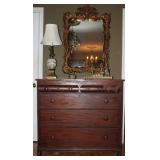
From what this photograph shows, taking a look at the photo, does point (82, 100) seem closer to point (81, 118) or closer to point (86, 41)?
point (81, 118)

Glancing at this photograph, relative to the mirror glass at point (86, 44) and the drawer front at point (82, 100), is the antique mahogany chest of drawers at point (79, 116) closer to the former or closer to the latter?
the drawer front at point (82, 100)

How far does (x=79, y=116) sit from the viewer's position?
3.05 m

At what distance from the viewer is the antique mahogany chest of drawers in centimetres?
305

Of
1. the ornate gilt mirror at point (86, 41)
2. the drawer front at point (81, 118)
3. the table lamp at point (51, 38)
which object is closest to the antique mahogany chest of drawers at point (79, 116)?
the drawer front at point (81, 118)

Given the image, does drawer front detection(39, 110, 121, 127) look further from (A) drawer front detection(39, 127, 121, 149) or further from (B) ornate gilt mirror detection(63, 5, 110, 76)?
(B) ornate gilt mirror detection(63, 5, 110, 76)

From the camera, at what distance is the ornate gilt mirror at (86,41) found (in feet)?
11.9

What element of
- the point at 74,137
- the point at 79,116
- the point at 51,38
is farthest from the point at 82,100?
the point at 51,38

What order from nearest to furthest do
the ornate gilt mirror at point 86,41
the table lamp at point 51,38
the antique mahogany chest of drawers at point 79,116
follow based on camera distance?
the antique mahogany chest of drawers at point 79,116 → the table lamp at point 51,38 → the ornate gilt mirror at point 86,41

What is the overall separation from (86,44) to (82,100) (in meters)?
0.96

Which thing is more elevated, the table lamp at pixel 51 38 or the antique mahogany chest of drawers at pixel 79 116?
the table lamp at pixel 51 38

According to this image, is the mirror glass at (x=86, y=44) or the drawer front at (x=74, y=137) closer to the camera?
the drawer front at (x=74, y=137)

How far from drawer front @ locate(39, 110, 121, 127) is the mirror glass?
0.84m
